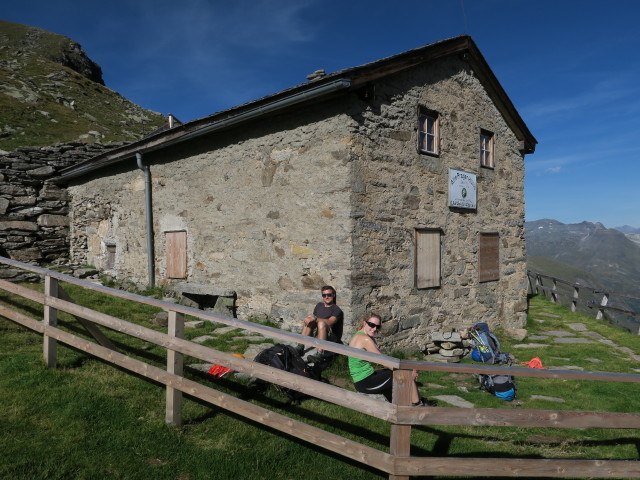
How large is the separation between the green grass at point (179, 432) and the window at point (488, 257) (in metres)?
3.72

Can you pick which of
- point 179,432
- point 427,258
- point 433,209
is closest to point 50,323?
point 179,432

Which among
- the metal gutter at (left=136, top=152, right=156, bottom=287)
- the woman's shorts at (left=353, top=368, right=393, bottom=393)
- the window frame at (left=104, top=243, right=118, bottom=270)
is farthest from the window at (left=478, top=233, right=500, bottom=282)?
the window frame at (left=104, top=243, right=118, bottom=270)

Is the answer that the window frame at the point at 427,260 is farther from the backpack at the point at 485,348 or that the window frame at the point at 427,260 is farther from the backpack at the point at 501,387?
the backpack at the point at 501,387

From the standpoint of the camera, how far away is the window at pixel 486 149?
979 centimetres

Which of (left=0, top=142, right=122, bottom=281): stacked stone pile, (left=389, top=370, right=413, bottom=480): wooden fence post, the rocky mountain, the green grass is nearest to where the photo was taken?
(left=389, top=370, right=413, bottom=480): wooden fence post

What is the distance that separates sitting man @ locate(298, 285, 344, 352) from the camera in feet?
21.3

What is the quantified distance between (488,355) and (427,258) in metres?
2.16

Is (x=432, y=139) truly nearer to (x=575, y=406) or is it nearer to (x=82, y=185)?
(x=575, y=406)

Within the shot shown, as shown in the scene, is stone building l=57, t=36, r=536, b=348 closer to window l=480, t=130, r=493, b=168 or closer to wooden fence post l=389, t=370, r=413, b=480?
window l=480, t=130, r=493, b=168

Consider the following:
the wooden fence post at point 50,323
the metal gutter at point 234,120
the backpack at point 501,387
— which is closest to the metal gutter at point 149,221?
the metal gutter at point 234,120

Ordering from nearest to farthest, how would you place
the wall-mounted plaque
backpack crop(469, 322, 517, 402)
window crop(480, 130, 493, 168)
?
1. backpack crop(469, 322, 517, 402)
2. the wall-mounted plaque
3. window crop(480, 130, 493, 168)

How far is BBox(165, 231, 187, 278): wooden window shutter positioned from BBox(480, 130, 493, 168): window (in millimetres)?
7322

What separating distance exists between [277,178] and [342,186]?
1.52m

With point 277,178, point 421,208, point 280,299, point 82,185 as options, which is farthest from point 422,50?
point 82,185
